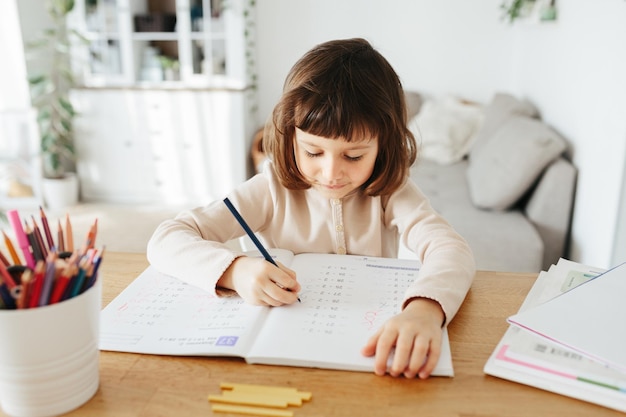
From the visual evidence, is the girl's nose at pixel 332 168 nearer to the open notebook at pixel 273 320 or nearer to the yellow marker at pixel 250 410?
the open notebook at pixel 273 320

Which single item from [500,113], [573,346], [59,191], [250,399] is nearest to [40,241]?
[250,399]

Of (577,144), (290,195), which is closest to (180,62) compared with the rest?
(577,144)

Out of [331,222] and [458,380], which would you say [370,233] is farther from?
[458,380]

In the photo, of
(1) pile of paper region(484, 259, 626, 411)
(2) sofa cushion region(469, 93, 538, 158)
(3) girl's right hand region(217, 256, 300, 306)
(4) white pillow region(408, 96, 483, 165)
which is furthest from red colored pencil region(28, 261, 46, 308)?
(4) white pillow region(408, 96, 483, 165)

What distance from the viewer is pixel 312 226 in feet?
3.71

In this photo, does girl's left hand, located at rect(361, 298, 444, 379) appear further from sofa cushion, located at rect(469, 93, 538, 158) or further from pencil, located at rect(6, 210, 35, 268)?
sofa cushion, located at rect(469, 93, 538, 158)

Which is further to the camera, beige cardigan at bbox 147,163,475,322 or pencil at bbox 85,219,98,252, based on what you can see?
beige cardigan at bbox 147,163,475,322

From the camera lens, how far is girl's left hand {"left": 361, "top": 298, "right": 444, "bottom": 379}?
63cm

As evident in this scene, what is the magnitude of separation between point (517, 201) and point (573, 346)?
1792mm

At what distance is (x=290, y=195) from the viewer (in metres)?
1.14

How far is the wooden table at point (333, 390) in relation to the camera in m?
0.57

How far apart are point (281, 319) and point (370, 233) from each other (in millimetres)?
414

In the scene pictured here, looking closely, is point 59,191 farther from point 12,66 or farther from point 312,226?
point 312,226

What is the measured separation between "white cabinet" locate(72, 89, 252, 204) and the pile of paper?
10.4ft
